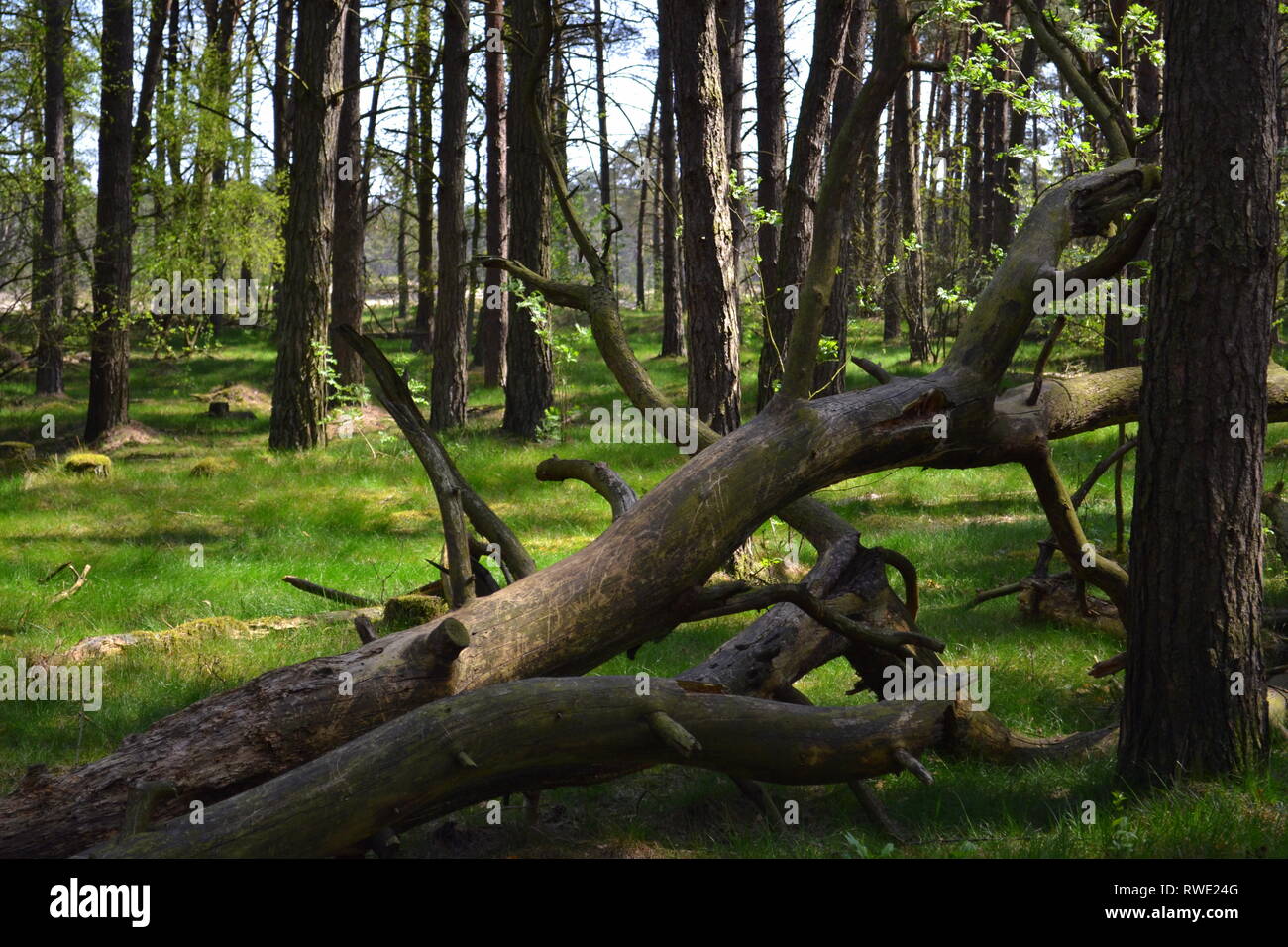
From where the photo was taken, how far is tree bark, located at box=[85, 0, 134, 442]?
1650cm

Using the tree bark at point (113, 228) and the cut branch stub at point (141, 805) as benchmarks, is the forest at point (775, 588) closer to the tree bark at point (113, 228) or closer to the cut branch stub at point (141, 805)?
the cut branch stub at point (141, 805)

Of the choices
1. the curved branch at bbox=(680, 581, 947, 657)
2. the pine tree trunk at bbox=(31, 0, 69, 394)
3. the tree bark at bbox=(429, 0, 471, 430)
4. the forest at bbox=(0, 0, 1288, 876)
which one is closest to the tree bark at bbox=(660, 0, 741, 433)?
the forest at bbox=(0, 0, 1288, 876)

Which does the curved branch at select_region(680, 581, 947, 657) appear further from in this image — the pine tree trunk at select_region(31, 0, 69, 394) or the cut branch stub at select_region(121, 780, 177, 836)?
the pine tree trunk at select_region(31, 0, 69, 394)

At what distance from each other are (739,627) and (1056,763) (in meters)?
3.51

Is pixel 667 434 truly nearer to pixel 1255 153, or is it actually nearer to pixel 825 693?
pixel 825 693

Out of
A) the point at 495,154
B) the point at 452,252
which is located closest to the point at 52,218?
the point at 452,252

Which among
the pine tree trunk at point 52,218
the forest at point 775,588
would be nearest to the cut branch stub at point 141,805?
the forest at point 775,588

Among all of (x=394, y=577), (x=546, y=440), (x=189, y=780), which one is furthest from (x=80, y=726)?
(x=546, y=440)

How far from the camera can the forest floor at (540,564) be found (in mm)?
4949

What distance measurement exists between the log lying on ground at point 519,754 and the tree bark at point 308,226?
11.8 meters

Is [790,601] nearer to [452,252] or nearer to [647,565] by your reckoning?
[647,565]

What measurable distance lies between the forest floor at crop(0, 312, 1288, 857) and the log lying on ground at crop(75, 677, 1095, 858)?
17.4 inches

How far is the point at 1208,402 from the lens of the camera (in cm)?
482

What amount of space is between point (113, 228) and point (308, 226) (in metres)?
3.38
